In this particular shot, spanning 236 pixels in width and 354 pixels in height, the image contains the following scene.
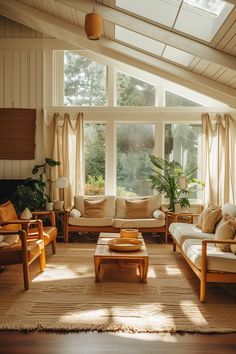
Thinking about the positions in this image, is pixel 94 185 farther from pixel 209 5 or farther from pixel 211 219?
pixel 209 5

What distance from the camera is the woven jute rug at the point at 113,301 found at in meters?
3.17

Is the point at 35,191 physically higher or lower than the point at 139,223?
higher

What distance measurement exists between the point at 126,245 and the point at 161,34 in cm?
271

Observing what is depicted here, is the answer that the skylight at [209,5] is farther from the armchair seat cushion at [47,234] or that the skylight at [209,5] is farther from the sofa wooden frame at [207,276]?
the armchair seat cushion at [47,234]

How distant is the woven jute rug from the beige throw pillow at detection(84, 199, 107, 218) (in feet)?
5.29

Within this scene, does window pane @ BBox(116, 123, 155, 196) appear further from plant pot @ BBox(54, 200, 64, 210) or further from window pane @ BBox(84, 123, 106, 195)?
plant pot @ BBox(54, 200, 64, 210)

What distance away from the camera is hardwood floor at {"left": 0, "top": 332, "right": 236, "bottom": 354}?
2.74 m

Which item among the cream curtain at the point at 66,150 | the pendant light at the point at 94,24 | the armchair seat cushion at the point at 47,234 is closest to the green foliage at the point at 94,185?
the cream curtain at the point at 66,150

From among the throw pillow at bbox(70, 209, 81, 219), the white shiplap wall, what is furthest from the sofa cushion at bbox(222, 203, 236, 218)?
the white shiplap wall

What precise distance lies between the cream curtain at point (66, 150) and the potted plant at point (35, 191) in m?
0.23

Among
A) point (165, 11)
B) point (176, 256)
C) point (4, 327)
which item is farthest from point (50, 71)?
point (4, 327)

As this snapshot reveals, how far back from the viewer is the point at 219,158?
23.3 ft

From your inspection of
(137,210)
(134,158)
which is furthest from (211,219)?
(134,158)

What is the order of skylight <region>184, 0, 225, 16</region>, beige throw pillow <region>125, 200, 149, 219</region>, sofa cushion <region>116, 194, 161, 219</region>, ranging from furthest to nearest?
sofa cushion <region>116, 194, 161, 219</region> → beige throw pillow <region>125, 200, 149, 219</region> → skylight <region>184, 0, 225, 16</region>
